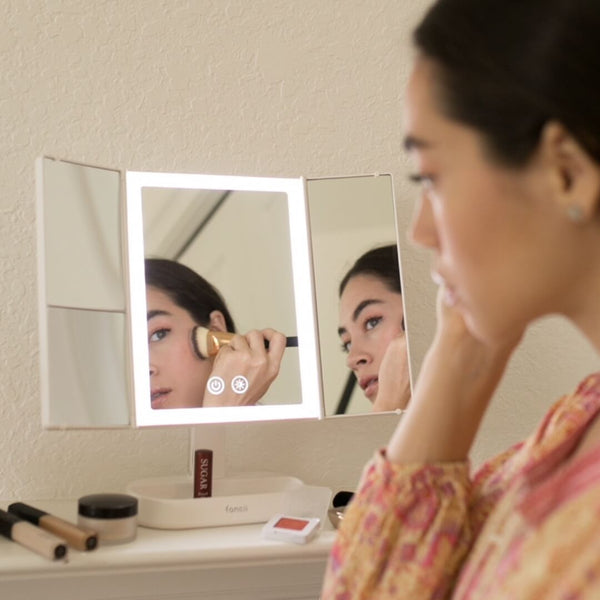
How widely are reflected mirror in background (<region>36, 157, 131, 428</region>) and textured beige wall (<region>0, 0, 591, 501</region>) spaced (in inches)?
5.1

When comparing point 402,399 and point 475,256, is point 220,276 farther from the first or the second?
point 475,256

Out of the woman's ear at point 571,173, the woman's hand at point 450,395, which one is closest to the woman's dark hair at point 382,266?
the woman's hand at point 450,395

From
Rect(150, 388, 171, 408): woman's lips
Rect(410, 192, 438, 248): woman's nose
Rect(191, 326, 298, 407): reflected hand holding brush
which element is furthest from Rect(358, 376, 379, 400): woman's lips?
Rect(410, 192, 438, 248): woman's nose

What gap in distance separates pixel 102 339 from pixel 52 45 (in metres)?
0.40

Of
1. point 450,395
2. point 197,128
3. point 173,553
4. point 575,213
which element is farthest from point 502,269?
point 197,128

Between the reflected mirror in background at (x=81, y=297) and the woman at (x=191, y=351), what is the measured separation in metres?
0.04

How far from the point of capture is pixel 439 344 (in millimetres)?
704

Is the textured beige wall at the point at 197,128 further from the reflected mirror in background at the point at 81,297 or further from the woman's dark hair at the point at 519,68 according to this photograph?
the woman's dark hair at the point at 519,68

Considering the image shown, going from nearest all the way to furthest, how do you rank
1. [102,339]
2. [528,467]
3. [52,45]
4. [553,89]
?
1. [553,89]
2. [528,467]
3. [102,339]
4. [52,45]

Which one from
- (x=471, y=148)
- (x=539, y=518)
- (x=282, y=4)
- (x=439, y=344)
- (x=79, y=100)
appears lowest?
(x=539, y=518)

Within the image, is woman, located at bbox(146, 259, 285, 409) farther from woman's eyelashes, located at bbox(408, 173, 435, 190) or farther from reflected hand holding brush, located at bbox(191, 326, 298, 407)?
woman's eyelashes, located at bbox(408, 173, 435, 190)

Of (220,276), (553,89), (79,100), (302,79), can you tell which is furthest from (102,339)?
(553,89)

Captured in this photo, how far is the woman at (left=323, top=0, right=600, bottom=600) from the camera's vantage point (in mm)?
449

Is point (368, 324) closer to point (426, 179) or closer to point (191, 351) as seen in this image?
point (191, 351)
